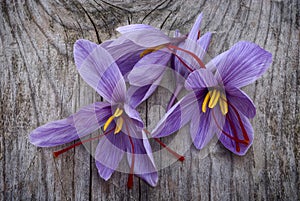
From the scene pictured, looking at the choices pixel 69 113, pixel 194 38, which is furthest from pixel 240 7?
pixel 69 113

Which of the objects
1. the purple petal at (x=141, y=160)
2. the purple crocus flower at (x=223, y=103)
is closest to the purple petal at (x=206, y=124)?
the purple crocus flower at (x=223, y=103)

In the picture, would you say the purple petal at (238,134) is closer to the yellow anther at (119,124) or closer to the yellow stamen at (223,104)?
the yellow stamen at (223,104)

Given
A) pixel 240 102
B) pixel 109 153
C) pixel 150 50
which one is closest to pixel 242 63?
pixel 240 102

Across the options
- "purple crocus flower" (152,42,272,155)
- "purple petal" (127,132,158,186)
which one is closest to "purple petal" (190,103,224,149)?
"purple crocus flower" (152,42,272,155)

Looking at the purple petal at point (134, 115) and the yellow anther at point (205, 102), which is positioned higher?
the yellow anther at point (205, 102)

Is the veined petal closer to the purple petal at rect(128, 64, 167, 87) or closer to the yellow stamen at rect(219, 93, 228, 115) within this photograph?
the purple petal at rect(128, 64, 167, 87)

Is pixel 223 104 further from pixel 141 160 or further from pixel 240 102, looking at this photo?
pixel 141 160
